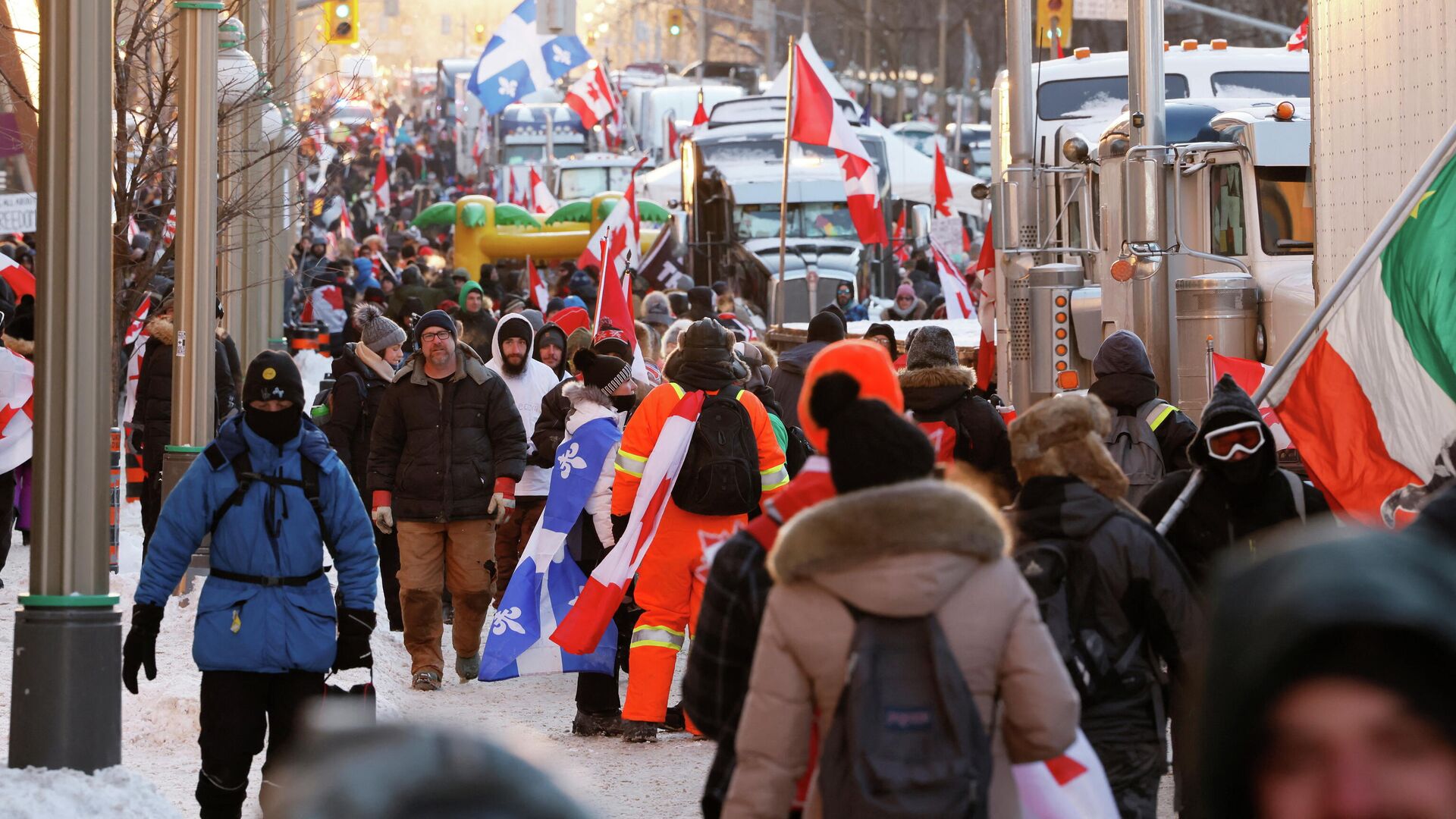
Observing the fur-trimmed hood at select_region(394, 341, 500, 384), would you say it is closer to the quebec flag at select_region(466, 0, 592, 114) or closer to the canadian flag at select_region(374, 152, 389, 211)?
the quebec flag at select_region(466, 0, 592, 114)

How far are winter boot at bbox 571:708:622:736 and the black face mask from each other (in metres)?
3.07

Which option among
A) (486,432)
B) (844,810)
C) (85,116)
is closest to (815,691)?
(844,810)

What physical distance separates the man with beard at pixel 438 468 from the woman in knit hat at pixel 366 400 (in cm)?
149

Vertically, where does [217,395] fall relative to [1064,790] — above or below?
above

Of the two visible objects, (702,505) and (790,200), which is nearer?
(702,505)

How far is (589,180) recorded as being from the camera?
48844 millimetres

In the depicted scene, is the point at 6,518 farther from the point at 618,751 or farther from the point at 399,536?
the point at 618,751

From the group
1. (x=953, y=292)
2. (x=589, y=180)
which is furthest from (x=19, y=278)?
(x=589, y=180)

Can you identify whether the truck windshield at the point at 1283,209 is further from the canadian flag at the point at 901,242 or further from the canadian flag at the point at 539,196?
the canadian flag at the point at 539,196

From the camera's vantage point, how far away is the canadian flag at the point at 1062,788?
4.04 meters

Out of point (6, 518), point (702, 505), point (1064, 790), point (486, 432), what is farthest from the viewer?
point (6, 518)

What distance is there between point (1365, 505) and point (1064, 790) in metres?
2.97

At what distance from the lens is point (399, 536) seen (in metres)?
10.4

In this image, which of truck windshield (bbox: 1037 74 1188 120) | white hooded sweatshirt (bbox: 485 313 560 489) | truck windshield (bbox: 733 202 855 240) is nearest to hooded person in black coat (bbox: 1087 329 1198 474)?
white hooded sweatshirt (bbox: 485 313 560 489)
